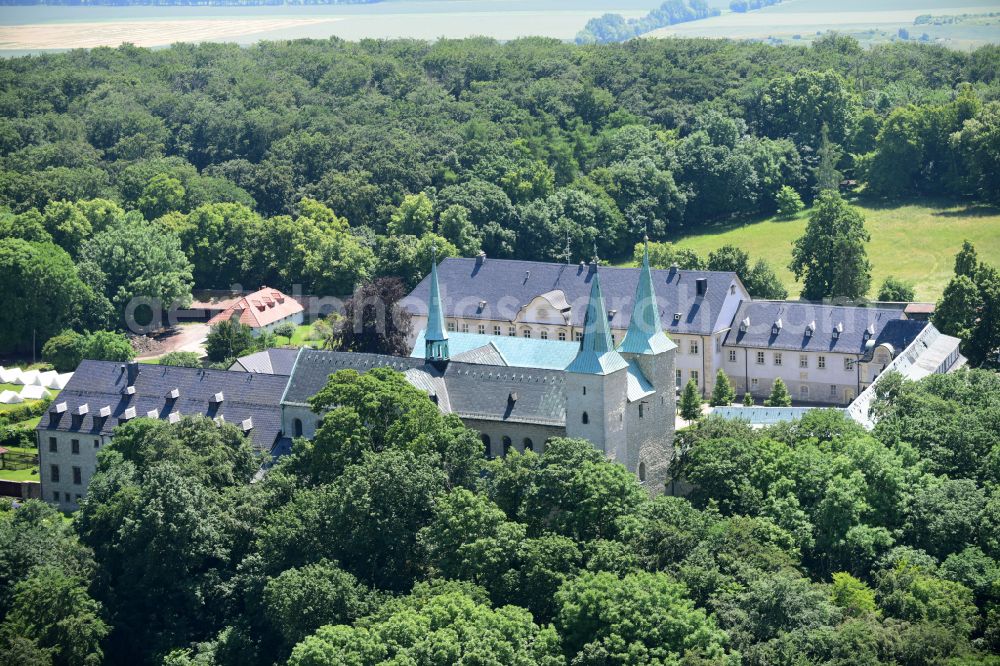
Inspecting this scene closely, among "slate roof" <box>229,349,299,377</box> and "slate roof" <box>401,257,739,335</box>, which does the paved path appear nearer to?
"slate roof" <box>401,257,739,335</box>

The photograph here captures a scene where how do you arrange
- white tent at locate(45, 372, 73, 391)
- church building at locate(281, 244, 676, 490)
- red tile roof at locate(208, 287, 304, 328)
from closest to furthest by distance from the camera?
church building at locate(281, 244, 676, 490), white tent at locate(45, 372, 73, 391), red tile roof at locate(208, 287, 304, 328)

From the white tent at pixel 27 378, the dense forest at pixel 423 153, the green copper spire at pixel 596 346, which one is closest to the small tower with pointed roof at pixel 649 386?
the green copper spire at pixel 596 346

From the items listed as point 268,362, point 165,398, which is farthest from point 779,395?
point 165,398

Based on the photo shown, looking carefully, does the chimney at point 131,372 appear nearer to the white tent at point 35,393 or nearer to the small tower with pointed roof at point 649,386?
the white tent at point 35,393

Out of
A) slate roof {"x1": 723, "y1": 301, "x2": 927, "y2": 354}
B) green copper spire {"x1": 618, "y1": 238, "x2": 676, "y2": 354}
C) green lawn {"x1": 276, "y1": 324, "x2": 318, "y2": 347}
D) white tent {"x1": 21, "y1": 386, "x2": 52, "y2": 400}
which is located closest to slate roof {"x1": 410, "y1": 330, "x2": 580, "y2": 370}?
green copper spire {"x1": 618, "y1": 238, "x2": 676, "y2": 354}

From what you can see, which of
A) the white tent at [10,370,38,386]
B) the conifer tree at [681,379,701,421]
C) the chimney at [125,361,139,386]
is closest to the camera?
the chimney at [125,361,139,386]

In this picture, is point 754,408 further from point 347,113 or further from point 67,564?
point 347,113
